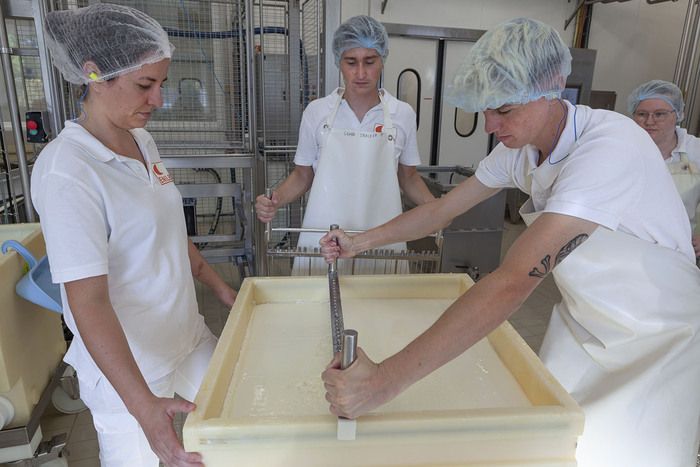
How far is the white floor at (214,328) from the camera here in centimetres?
178

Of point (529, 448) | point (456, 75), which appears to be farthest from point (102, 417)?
point (456, 75)

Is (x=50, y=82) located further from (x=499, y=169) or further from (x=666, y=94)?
(x=666, y=94)

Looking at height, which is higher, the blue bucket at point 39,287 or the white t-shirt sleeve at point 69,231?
the white t-shirt sleeve at point 69,231

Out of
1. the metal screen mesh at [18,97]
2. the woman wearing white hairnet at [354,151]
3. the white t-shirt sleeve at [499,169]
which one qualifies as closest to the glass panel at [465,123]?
the woman wearing white hairnet at [354,151]

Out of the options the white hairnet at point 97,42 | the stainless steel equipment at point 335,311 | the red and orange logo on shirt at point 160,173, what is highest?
the white hairnet at point 97,42

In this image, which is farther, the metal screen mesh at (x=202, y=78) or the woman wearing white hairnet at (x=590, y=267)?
the metal screen mesh at (x=202, y=78)

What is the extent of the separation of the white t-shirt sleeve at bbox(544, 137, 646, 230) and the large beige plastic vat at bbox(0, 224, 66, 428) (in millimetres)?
1461

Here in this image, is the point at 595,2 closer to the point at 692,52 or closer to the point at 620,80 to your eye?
the point at 620,80

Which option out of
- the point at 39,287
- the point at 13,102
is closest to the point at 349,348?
the point at 39,287

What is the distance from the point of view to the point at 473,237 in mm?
3074

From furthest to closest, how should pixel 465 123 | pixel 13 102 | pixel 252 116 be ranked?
pixel 465 123, pixel 252 116, pixel 13 102

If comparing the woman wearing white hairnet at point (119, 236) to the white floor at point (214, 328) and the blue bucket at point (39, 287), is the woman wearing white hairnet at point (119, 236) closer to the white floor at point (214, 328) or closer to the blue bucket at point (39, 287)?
the blue bucket at point (39, 287)

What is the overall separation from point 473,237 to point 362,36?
1.80 m

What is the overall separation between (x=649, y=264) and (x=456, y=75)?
22.1 inches
